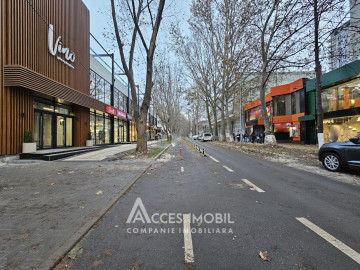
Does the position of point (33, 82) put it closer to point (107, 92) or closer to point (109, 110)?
point (109, 110)

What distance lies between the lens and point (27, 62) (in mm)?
11719

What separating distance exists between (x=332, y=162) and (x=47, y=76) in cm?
1690

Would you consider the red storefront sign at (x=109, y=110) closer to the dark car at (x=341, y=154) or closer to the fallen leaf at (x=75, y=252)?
the dark car at (x=341, y=154)

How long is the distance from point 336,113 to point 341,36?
29.7 ft

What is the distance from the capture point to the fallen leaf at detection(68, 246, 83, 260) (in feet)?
8.21

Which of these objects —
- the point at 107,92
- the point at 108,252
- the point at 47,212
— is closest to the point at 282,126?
the point at 107,92

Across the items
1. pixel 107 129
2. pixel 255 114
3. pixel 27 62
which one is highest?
pixel 27 62

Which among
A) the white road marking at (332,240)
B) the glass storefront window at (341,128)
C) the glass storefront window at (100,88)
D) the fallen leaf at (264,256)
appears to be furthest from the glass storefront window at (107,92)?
the glass storefront window at (341,128)

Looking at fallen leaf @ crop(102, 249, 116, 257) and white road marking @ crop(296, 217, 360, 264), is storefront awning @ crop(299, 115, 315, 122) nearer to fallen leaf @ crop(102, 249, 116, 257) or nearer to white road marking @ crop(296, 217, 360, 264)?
white road marking @ crop(296, 217, 360, 264)

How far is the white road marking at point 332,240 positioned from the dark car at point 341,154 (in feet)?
17.8

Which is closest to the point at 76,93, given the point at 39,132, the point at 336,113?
the point at 39,132

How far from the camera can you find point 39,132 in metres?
13.9

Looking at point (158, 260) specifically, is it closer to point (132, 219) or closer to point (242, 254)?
point (242, 254)

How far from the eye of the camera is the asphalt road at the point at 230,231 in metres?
2.39
